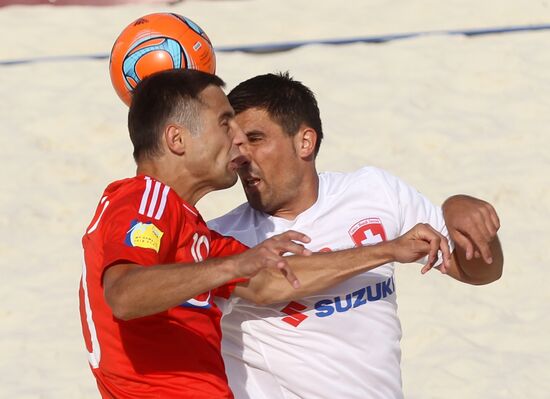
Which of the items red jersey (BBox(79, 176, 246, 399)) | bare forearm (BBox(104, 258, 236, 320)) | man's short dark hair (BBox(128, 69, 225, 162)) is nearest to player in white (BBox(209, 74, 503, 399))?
red jersey (BBox(79, 176, 246, 399))

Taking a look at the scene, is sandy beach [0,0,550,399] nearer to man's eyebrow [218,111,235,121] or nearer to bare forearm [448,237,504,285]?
bare forearm [448,237,504,285]

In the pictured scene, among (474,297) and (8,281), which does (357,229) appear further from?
(8,281)

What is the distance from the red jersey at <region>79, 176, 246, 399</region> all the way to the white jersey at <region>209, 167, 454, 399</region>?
535mm

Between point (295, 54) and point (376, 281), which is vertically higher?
point (295, 54)

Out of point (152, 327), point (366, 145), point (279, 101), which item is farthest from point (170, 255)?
point (366, 145)

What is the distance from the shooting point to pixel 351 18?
10344mm

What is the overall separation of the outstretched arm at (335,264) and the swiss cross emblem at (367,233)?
284 millimetres

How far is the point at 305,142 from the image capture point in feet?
14.6

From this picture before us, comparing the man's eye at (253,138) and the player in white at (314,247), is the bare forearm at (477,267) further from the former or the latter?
the man's eye at (253,138)

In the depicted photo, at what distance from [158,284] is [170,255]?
337 millimetres

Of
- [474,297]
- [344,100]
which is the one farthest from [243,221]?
[344,100]

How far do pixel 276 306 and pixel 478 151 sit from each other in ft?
14.3

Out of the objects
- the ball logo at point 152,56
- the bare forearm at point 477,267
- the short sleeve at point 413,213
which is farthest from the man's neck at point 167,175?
the bare forearm at point 477,267

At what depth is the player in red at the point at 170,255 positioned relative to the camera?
10.1 ft
